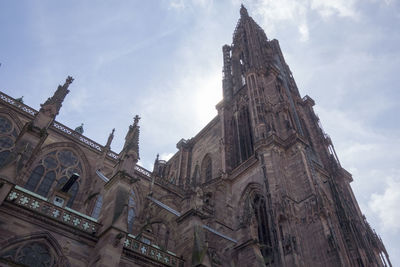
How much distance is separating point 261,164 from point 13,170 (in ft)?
45.1

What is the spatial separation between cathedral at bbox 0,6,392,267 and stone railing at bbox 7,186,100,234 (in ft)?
0.11

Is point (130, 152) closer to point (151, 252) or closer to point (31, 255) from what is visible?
point (151, 252)

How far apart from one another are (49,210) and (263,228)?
12.3 metres

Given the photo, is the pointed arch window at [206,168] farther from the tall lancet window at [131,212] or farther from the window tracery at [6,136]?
the window tracery at [6,136]

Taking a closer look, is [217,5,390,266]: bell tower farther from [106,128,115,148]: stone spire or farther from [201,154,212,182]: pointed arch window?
[106,128,115,148]: stone spire

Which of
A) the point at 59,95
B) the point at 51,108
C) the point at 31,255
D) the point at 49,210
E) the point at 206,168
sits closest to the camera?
the point at 31,255

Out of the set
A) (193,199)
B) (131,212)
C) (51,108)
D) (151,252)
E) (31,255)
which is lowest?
(31,255)

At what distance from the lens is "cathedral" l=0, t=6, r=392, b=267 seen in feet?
33.3

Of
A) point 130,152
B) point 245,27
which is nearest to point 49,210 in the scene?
point 130,152

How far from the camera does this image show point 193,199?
15109 mm

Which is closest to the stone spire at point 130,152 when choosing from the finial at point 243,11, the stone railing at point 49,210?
the stone railing at point 49,210

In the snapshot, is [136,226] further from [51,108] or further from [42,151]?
[51,108]

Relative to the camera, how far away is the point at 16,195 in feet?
33.0

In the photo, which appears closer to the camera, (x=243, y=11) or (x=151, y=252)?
(x=151, y=252)
